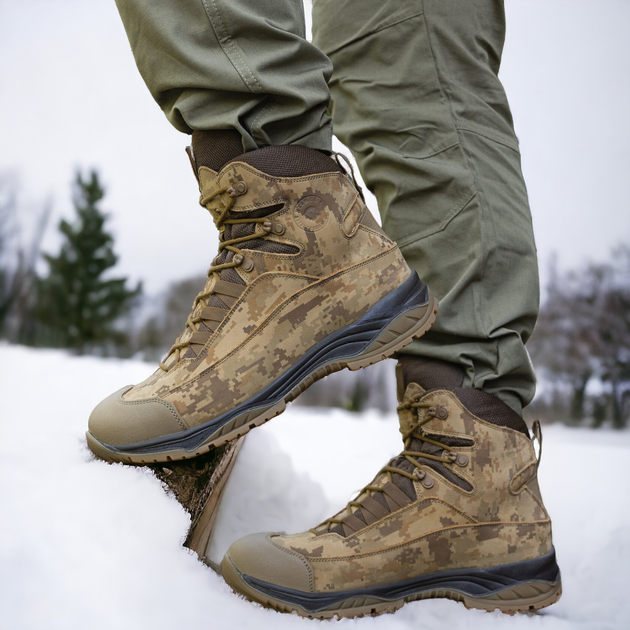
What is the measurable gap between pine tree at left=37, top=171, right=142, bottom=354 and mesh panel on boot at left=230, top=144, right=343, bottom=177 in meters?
6.54

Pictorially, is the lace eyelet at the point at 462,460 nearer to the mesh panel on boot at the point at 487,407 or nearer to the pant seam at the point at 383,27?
the mesh panel on boot at the point at 487,407

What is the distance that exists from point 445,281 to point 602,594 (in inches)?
27.7

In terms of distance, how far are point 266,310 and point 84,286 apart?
29.9 ft

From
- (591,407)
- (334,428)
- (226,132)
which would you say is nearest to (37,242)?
(334,428)

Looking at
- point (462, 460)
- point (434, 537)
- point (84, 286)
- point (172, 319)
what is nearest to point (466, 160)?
point (462, 460)

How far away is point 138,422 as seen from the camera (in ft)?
2.86

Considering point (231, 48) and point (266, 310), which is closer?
point (231, 48)

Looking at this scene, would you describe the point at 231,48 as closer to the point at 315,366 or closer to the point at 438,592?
the point at 315,366

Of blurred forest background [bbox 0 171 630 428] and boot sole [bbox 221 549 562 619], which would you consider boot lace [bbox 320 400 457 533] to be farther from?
blurred forest background [bbox 0 171 630 428]

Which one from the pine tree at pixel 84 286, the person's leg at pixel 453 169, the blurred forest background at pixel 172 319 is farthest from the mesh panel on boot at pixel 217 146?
the pine tree at pixel 84 286

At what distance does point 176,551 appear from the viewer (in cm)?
85

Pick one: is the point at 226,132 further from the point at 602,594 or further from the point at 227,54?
the point at 602,594

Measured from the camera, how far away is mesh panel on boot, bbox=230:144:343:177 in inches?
34.5

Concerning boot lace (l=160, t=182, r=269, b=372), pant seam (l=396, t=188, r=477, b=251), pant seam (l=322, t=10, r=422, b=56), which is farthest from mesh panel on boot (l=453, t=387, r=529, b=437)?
pant seam (l=322, t=10, r=422, b=56)
